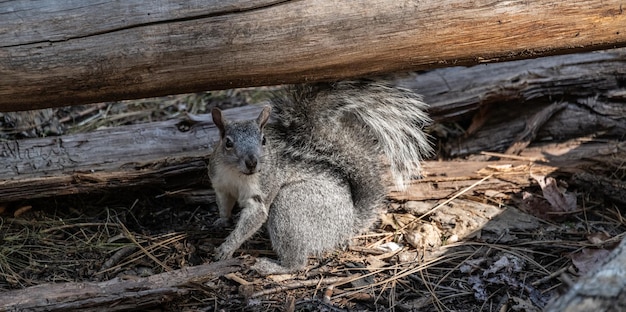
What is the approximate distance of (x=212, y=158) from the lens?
13.0ft

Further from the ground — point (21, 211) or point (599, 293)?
point (599, 293)

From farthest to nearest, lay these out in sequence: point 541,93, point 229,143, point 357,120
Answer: point 541,93
point 357,120
point 229,143

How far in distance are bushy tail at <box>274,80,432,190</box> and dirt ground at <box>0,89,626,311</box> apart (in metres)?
0.50

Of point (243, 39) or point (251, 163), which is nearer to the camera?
point (243, 39)

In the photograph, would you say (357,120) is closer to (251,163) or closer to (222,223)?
(251,163)

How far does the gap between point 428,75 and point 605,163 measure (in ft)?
4.40

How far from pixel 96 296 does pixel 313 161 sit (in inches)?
56.2

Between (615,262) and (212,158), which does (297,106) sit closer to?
(212,158)

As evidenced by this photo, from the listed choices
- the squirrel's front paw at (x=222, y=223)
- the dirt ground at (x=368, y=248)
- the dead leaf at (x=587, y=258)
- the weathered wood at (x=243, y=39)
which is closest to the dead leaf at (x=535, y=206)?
the dirt ground at (x=368, y=248)

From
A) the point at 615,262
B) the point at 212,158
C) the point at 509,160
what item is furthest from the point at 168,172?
the point at 615,262

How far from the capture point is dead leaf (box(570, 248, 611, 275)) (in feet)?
11.7

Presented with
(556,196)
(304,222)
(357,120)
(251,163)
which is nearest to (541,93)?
(556,196)

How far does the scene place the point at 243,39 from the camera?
329 centimetres

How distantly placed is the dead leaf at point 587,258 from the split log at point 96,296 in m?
2.05
